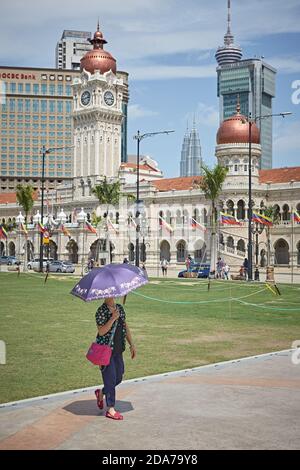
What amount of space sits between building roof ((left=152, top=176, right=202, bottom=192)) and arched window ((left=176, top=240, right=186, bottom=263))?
26.1 feet

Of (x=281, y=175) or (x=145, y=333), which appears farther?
(x=281, y=175)

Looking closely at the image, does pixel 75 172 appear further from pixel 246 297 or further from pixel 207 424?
pixel 207 424

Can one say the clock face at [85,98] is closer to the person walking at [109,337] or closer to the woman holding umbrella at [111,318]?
the woman holding umbrella at [111,318]

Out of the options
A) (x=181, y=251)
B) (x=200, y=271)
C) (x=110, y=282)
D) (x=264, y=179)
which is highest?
(x=264, y=179)

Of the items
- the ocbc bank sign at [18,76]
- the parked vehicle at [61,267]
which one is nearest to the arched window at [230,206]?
the parked vehicle at [61,267]

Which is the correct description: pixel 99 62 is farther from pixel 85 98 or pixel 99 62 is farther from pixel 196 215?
pixel 196 215

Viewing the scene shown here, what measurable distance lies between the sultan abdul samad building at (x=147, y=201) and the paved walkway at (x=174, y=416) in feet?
192

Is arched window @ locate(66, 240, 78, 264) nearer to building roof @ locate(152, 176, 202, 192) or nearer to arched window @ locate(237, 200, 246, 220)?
building roof @ locate(152, 176, 202, 192)

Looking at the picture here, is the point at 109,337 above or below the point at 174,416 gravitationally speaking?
above

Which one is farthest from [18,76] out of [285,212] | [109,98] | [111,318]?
[111,318]

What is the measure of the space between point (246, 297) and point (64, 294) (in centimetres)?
855

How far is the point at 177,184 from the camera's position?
95688mm

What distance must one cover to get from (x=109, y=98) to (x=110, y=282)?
9490 cm

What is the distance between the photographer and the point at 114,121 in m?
104
